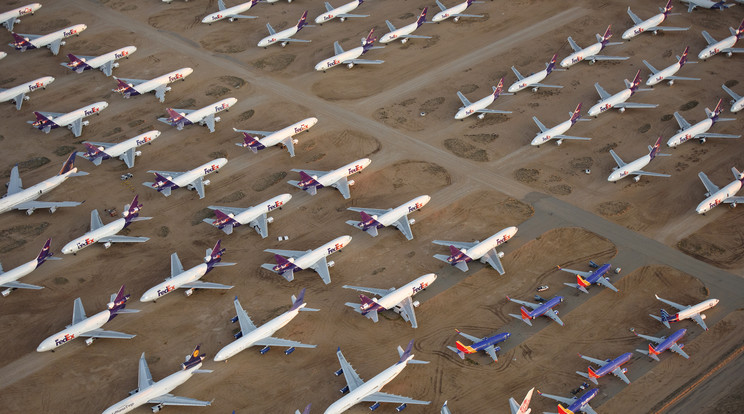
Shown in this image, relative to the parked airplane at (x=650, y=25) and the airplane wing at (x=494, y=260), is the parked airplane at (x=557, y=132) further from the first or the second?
the parked airplane at (x=650, y=25)

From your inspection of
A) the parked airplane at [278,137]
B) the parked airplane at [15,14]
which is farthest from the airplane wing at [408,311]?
the parked airplane at [15,14]

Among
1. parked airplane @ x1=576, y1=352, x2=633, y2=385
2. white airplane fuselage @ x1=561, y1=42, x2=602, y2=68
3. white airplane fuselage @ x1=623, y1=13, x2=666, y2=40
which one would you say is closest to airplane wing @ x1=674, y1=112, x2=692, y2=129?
white airplane fuselage @ x1=561, y1=42, x2=602, y2=68

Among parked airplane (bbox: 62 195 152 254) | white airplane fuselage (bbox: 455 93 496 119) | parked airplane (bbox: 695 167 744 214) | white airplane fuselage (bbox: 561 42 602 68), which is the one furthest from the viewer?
white airplane fuselage (bbox: 561 42 602 68)

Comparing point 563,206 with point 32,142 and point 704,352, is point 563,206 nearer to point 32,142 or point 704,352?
point 704,352

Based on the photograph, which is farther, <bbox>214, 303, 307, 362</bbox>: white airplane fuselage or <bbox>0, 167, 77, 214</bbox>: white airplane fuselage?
<bbox>0, 167, 77, 214</bbox>: white airplane fuselage

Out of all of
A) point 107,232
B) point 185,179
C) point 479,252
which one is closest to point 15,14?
point 185,179

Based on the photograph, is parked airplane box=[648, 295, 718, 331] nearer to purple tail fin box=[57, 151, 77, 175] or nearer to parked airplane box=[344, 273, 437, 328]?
parked airplane box=[344, 273, 437, 328]

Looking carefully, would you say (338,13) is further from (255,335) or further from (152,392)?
(152,392)
